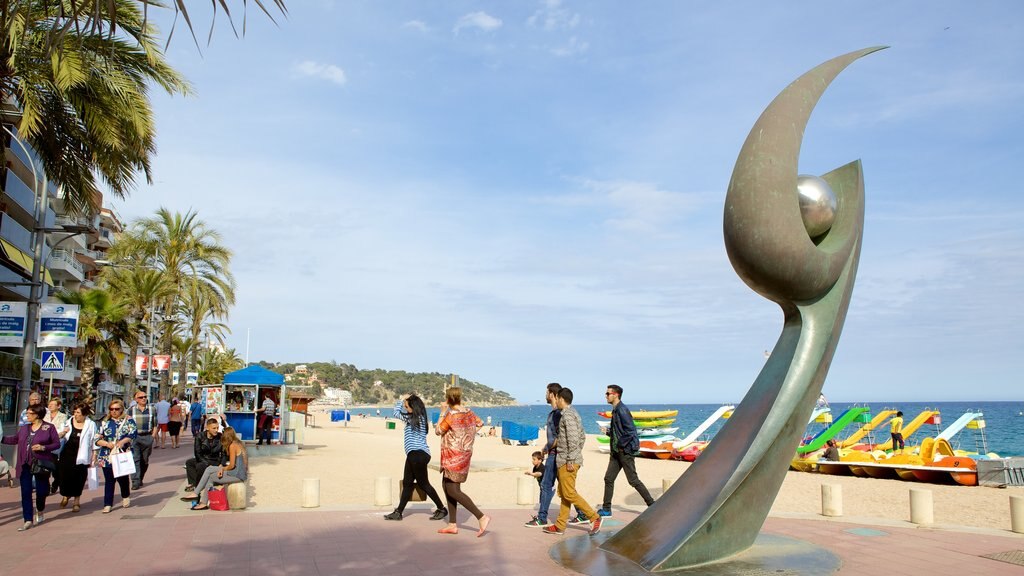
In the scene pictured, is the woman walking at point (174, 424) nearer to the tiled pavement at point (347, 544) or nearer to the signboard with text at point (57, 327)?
the signboard with text at point (57, 327)

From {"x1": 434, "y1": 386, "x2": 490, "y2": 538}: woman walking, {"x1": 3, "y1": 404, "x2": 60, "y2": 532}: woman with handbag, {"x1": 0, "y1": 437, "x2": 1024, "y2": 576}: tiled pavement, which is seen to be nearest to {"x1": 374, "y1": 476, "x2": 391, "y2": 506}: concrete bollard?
{"x1": 0, "y1": 437, "x2": 1024, "y2": 576}: tiled pavement

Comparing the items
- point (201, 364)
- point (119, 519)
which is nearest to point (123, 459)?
point (119, 519)

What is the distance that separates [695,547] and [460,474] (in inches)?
105

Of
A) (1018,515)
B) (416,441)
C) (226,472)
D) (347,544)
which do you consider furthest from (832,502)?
(226,472)

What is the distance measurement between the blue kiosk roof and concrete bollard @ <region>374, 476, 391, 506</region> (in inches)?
436

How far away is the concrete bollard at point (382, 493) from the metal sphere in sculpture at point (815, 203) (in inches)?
266

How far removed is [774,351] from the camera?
705cm

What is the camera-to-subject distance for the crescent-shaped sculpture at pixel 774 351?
20.4 ft

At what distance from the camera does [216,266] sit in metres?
29.4

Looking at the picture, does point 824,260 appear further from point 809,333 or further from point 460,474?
point 460,474

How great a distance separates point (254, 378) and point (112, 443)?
35.3ft

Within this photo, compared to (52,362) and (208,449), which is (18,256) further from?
(208,449)

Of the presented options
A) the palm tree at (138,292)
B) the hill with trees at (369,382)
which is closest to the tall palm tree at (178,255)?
the palm tree at (138,292)

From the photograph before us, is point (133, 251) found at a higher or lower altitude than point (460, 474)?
higher
